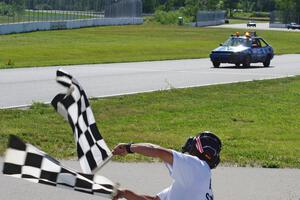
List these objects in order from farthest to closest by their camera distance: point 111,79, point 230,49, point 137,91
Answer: point 230,49
point 111,79
point 137,91

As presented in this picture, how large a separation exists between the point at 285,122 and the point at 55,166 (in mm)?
9471

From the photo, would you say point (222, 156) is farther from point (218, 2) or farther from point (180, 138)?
point (218, 2)

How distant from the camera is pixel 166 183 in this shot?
7.86m

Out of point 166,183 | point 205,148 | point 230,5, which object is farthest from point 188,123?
point 230,5

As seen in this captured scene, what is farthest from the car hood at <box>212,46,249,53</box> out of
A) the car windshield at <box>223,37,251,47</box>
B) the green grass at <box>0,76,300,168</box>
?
the green grass at <box>0,76,300,168</box>

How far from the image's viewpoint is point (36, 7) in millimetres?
70375

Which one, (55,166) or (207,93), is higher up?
(55,166)

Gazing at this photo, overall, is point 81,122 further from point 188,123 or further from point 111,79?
point 111,79

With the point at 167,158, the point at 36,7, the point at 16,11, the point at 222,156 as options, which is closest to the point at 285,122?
the point at 222,156

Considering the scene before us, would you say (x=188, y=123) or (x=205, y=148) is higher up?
(x=205, y=148)

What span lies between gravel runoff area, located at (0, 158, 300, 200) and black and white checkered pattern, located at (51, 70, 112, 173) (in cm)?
265

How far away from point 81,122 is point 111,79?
17.9 m

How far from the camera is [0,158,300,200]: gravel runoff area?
23.6 feet

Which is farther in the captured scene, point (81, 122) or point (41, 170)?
point (81, 122)
